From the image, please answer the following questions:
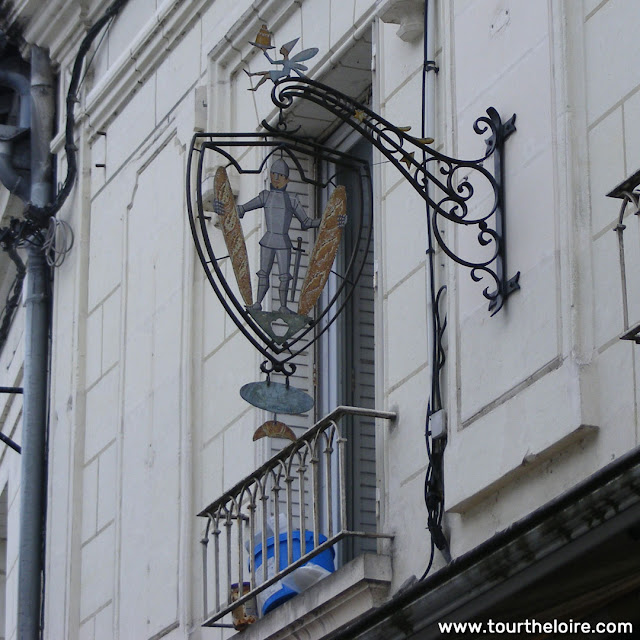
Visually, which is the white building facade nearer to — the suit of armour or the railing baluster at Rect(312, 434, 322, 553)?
the railing baluster at Rect(312, 434, 322, 553)

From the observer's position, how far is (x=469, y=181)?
876 cm

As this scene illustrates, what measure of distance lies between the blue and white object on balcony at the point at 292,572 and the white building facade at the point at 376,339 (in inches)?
5.6

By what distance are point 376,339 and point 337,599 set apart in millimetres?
1290

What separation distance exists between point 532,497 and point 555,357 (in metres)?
0.54

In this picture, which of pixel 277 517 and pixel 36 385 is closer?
pixel 277 517

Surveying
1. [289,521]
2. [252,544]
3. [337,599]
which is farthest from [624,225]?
[252,544]

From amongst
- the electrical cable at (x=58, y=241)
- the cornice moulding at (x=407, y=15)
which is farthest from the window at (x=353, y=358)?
the electrical cable at (x=58, y=241)

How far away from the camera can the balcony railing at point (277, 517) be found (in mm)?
9000

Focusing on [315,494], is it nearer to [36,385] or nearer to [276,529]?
[276,529]

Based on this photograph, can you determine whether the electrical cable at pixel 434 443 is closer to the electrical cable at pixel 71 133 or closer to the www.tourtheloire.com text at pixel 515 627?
the www.tourtheloire.com text at pixel 515 627

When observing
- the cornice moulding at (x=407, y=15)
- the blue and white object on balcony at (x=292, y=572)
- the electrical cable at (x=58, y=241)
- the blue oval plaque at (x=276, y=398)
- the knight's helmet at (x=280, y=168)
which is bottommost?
the blue and white object on balcony at (x=292, y=572)

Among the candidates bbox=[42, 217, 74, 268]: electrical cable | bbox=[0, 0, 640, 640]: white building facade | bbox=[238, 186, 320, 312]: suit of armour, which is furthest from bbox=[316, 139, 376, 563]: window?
bbox=[42, 217, 74, 268]: electrical cable

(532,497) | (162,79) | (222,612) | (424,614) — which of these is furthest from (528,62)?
(162,79)

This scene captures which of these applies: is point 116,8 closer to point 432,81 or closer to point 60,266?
point 60,266
